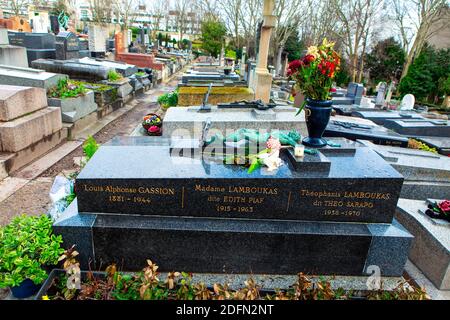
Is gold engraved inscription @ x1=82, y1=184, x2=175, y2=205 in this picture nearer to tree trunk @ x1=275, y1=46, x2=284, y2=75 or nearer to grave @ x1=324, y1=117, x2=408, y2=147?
grave @ x1=324, y1=117, x2=408, y2=147

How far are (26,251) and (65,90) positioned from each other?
6.86 m

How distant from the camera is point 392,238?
362cm

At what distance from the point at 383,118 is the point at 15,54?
12149 mm

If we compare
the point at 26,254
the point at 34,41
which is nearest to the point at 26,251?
the point at 26,254

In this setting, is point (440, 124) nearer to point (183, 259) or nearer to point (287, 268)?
point (287, 268)

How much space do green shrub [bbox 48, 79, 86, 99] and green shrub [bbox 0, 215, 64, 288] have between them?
6.03 m

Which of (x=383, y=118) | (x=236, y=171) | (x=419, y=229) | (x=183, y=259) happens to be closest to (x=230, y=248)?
Result: (x=183, y=259)

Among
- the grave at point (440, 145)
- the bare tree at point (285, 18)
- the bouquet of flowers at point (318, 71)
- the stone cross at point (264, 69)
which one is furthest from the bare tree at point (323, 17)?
the bouquet of flowers at point (318, 71)

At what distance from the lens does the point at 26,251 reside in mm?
3098

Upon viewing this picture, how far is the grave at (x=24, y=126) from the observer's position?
6.17 metres

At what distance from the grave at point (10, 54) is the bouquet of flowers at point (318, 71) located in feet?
35.0

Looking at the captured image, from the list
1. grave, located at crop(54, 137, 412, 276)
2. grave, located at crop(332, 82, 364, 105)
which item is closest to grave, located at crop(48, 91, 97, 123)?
grave, located at crop(54, 137, 412, 276)

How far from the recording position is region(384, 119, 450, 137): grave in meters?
8.63
